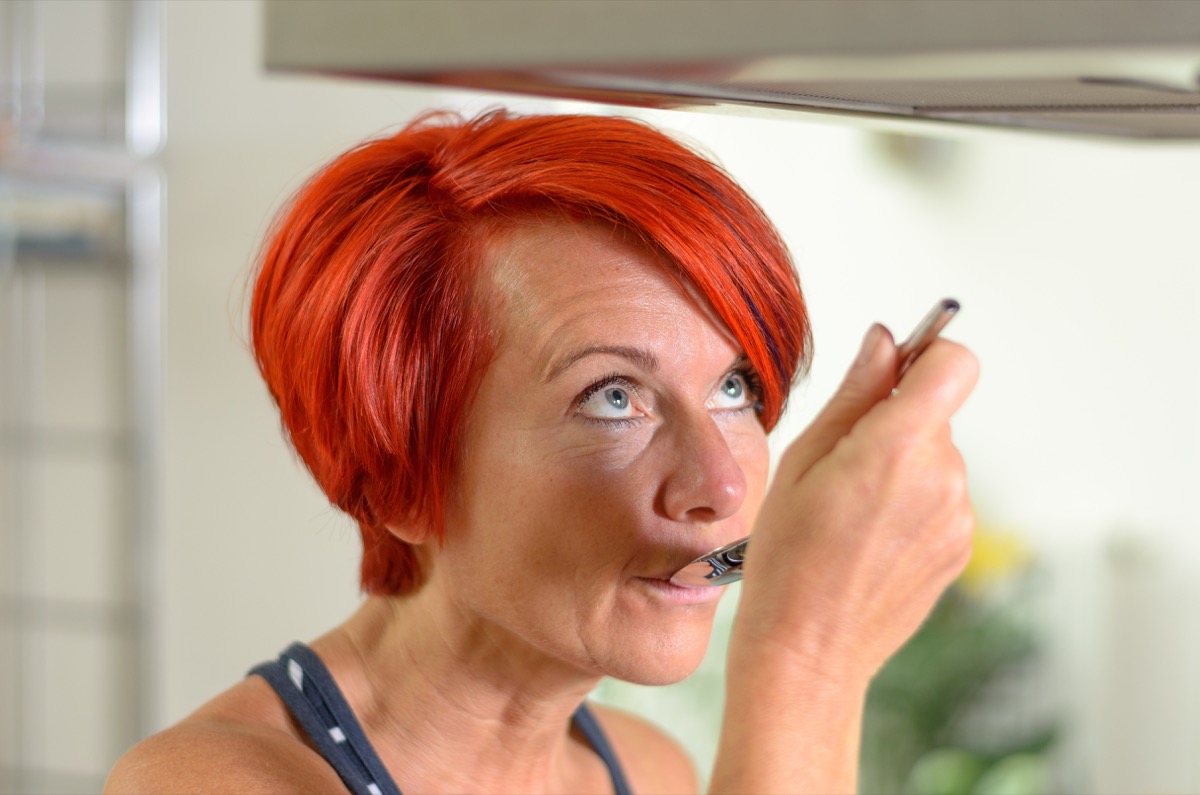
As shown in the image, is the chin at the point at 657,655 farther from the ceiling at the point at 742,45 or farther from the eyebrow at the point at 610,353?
the ceiling at the point at 742,45

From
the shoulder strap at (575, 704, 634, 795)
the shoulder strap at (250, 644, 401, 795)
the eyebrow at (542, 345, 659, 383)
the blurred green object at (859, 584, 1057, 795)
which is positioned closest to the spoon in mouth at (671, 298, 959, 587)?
the eyebrow at (542, 345, 659, 383)

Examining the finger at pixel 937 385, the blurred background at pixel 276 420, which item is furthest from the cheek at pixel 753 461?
the blurred background at pixel 276 420

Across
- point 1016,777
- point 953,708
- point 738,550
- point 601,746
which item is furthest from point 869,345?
point 1016,777

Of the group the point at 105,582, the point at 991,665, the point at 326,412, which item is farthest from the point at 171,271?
the point at 991,665

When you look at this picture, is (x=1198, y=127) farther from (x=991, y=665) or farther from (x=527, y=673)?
(x=991, y=665)

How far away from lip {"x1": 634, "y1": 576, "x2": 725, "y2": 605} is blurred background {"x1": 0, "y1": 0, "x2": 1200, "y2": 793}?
1.03m

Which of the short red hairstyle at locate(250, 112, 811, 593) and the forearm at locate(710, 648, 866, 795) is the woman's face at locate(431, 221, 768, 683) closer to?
the short red hairstyle at locate(250, 112, 811, 593)

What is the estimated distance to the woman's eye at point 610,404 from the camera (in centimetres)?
75

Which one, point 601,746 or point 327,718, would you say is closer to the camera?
point 327,718

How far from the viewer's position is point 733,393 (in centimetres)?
80

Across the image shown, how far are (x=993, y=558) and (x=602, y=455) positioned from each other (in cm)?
184

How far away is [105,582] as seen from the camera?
2191 mm

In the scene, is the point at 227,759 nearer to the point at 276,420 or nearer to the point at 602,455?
the point at 602,455

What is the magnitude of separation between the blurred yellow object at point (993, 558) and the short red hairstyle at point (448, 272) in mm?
1681
